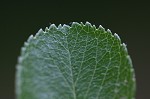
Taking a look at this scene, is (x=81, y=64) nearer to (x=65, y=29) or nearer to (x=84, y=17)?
(x=65, y=29)

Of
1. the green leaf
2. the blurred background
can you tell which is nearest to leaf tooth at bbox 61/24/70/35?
the green leaf

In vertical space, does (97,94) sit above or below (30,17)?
below

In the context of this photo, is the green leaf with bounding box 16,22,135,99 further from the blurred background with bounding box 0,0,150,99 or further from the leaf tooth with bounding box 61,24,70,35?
the blurred background with bounding box 0,0,150,99

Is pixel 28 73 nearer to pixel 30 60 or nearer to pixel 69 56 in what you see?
pixel 30 60
